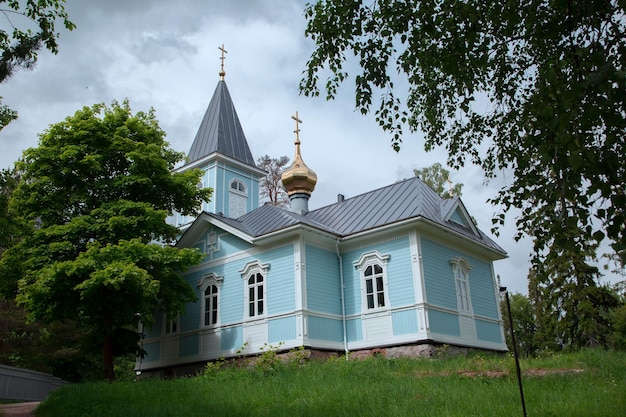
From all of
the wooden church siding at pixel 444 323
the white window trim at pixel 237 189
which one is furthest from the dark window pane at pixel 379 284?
the white window trim at pixel 237 189

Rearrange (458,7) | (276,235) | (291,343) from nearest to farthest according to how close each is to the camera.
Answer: (458,7)
(291,343)
(276,235)

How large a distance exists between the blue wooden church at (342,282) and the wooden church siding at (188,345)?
32 mm

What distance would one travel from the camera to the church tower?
24.3 meters

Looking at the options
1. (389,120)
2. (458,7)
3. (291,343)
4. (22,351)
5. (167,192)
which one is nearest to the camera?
(458,7)

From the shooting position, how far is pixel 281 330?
1617cm

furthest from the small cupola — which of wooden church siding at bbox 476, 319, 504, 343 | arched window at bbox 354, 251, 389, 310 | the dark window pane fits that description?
wooden church siding at bbox 476, 319, 504, 343

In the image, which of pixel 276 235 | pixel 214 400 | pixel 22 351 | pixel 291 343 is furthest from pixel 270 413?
pixel 22 351

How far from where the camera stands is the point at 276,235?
54.9 feet

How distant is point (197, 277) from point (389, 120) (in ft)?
Result: 40.7

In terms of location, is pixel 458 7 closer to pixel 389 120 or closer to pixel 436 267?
pixel 389 120

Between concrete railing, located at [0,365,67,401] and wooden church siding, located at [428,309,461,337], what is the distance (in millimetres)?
13738

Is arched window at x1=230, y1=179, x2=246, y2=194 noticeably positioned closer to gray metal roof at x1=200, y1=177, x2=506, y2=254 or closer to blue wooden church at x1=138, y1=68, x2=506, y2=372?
gray metal roof at x1=200, y1=177, x2=506, y2=254

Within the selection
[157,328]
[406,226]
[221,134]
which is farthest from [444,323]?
[221,134]

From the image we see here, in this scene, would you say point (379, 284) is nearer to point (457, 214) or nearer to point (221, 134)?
point (457, 214)
